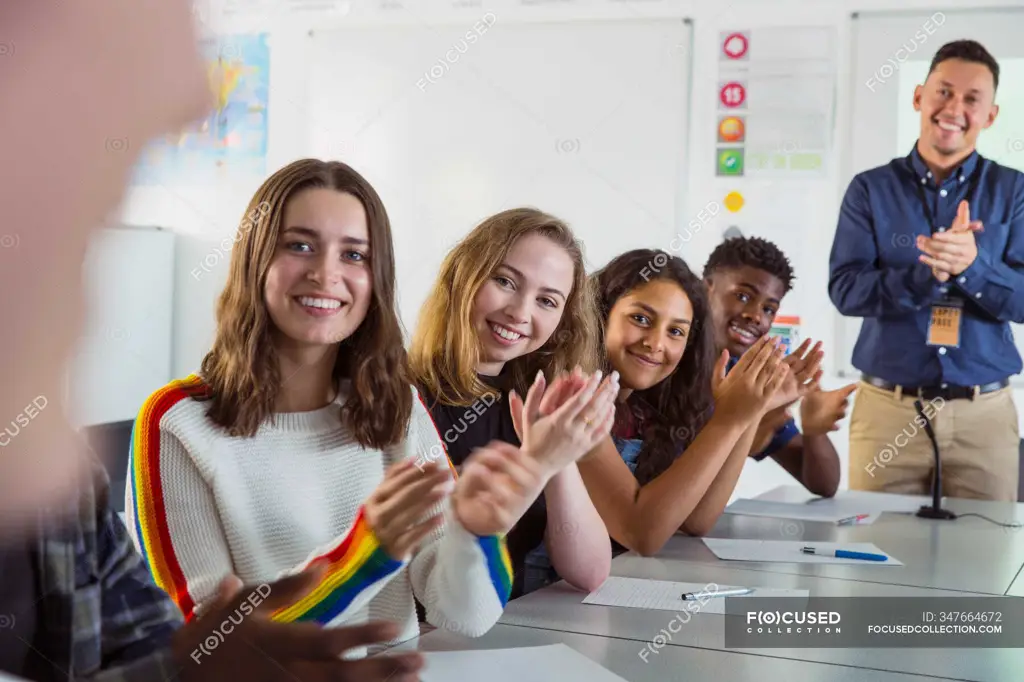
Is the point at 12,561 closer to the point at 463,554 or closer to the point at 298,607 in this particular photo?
the point at 298,607

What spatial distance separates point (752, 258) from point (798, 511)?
2.30ft

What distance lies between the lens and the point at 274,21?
421cm

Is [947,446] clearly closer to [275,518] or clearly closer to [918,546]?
[918,546]

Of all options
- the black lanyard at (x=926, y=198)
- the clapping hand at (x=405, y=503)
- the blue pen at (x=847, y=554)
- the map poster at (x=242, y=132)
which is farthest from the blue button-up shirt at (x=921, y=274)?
the map poster at (x=242, y=132)

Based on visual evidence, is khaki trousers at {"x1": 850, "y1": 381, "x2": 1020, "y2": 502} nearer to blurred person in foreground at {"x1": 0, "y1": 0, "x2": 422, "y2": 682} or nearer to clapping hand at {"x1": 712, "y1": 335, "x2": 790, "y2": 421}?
clapping hand at {"x1": 712, "y1": 335, "x2": 790, "y2": 421}

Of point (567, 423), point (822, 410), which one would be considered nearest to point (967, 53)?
point (822, 410)

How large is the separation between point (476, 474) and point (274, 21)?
11.9 feet

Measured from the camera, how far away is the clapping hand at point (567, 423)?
1.03 meters

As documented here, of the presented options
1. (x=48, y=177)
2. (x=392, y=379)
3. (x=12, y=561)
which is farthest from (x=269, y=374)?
(x=48, y=177)

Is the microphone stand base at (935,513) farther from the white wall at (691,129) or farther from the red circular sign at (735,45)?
the red circular sign at (735,45)

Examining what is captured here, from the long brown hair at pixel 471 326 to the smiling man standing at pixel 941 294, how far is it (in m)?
1.36

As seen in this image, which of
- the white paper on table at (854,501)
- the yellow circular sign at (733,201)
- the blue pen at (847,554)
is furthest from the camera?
the yellow circular sign at (733,201)

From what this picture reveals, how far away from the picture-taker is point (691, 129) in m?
3.74

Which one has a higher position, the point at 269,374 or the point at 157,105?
the point at 157,105
